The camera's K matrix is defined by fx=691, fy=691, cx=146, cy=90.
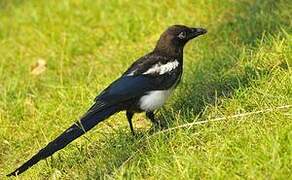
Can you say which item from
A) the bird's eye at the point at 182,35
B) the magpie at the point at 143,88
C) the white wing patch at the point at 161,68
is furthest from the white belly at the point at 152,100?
the bird's eye at the point at 182,35

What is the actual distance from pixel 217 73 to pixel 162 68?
73 centimetres

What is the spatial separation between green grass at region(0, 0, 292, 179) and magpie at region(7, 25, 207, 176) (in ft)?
0.61

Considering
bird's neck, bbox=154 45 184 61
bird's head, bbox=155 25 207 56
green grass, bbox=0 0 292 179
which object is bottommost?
green grass, bbox=0 0 292 179

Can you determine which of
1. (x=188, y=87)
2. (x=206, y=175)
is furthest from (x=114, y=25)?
(x=206, y=175)

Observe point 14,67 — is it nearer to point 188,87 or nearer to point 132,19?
point 132,19

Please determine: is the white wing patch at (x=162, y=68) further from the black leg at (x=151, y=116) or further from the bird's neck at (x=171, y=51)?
the black leg at (x=151, y=116)

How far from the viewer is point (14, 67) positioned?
638 centimetres

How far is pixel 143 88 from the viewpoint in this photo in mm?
4262

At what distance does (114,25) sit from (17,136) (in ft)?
6.48

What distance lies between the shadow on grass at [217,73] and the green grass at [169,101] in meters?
0.01

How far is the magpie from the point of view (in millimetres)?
4090

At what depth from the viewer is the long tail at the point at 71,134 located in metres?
3.83

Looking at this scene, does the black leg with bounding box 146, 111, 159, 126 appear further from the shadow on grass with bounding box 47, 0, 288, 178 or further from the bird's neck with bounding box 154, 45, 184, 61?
the bird's neck with bounding box 154, 45, 184, 61

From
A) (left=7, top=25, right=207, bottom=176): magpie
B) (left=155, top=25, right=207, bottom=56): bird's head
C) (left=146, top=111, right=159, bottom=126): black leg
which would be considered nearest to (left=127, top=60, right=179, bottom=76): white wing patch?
(left=7, top=25, right=207, bottom=176): magpie
